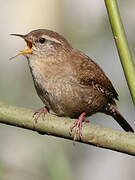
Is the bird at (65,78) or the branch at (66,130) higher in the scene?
the branch at (66,130)

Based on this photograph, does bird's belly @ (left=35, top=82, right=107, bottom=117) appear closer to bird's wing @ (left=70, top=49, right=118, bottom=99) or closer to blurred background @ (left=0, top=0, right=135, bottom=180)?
bird's wing @ (left=70, top=49, right=118, bottom=99)

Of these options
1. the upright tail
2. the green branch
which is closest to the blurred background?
the upright tail

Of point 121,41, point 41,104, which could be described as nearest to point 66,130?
point 121,41

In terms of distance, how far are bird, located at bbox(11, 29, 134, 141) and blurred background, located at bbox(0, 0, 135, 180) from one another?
4.6 inches

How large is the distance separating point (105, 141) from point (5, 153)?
2.77ft

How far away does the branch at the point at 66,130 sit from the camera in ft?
6.32

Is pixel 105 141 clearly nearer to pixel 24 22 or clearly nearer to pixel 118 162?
pixel 118 162

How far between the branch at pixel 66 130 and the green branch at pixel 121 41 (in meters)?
0.32

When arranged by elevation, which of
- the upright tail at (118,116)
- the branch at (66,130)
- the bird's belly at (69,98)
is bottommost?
the upright tail at (118,116)

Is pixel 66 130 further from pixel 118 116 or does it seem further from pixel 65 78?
pixel 118 116

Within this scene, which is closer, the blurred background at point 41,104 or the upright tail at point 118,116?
the blurred background at point 41,104

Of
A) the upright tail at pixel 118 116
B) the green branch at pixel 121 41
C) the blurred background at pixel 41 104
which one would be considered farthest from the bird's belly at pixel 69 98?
the green branch at pixel 121 41

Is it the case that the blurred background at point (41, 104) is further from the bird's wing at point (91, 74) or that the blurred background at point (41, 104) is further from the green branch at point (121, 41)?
the green branch at point (121, 41)

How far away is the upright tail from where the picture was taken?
3.72 meters
